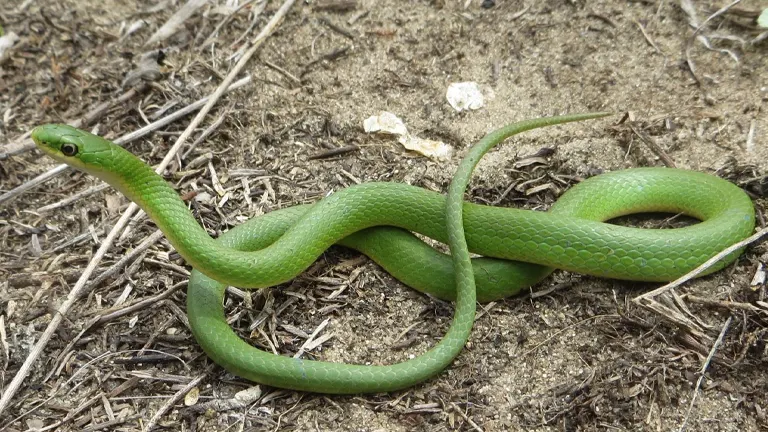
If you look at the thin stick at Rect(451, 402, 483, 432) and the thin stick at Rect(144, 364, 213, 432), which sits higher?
the thin stick at Rect(144, 364, 213, 432)

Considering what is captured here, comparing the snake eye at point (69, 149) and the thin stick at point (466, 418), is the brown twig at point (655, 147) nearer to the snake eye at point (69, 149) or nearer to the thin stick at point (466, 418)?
the thin stick at point (466, 418)

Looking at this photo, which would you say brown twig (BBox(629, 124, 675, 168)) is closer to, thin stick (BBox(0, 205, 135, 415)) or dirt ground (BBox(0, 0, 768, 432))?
dirt ground (BBox(0, 0, 768, 432))

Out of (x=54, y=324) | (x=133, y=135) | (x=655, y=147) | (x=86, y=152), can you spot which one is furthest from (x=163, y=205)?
(x=655, y=147)

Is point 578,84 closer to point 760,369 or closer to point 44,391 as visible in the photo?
point 760,369

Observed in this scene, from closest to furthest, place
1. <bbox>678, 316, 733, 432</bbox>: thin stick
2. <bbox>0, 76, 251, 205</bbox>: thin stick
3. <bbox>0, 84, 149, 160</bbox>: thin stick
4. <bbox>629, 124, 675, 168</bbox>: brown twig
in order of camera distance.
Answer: <bbox>678, 316, 733, 432</bbox>: thin stick
<bbox>629, 124, 675, 168</bbox>: brown twig
<bbox>0, 76, 251, 205</bbox>: thin stick
<bbox>0, 84, 149, 160</bbox>: thin stick

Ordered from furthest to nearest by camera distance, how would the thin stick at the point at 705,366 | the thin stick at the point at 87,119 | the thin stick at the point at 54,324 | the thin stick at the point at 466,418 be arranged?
the thin stick at the point at 87,119 < the thin stick at the point at 54,324 < the thin stick at the point at 466,418 < the thin stick at the point at 705,366

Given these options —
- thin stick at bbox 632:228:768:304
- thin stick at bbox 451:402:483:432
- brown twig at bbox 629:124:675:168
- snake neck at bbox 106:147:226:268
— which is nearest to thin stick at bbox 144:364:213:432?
snake neck at bbox 106:147:226:268

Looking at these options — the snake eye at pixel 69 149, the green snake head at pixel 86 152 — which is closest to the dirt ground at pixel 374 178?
the green snake head at pixel 86 152
